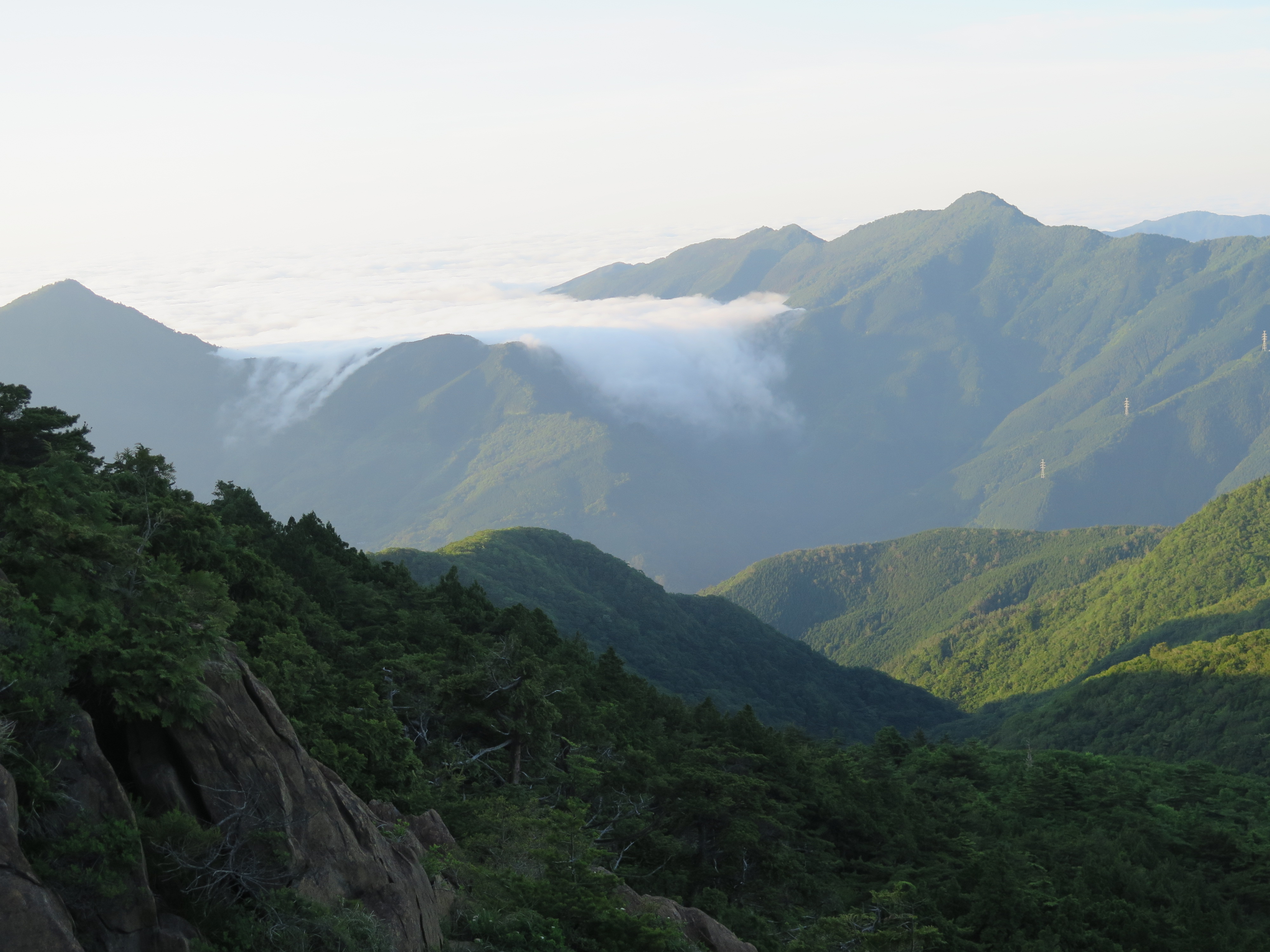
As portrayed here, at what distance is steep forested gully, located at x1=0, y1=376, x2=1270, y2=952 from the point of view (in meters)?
16.9

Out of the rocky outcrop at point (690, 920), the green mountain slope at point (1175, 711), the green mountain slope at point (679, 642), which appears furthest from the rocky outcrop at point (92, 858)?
the green mountain slope at point (1175, 711)

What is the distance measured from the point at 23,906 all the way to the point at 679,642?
165 m

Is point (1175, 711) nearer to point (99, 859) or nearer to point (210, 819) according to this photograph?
point (210, 819)

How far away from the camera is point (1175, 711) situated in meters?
141

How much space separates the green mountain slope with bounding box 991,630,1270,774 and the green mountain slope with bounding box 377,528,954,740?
27.3 meters

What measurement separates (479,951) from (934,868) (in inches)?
1273

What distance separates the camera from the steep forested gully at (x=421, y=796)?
55.5 feet

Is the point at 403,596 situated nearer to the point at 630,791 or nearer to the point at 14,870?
the point at 630,791

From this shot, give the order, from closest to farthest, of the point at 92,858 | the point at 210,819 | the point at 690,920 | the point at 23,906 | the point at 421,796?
the point at 23,906 → the point at 92,858 → the point at 210,819 → the point at 690,920 → the point at 421,796

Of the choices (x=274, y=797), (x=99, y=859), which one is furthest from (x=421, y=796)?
(x=99, y=859)

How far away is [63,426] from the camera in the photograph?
45062mm

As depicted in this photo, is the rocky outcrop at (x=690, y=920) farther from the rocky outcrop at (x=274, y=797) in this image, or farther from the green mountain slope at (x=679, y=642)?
the green mountain slope at (x=679, y=642)

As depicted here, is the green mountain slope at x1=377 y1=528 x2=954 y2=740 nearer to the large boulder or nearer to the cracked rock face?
A: the cracked rock face

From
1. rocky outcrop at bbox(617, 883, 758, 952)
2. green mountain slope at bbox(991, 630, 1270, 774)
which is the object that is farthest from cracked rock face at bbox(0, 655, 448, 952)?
green mountain slope at bbox(991, 630, 1270, 774)
